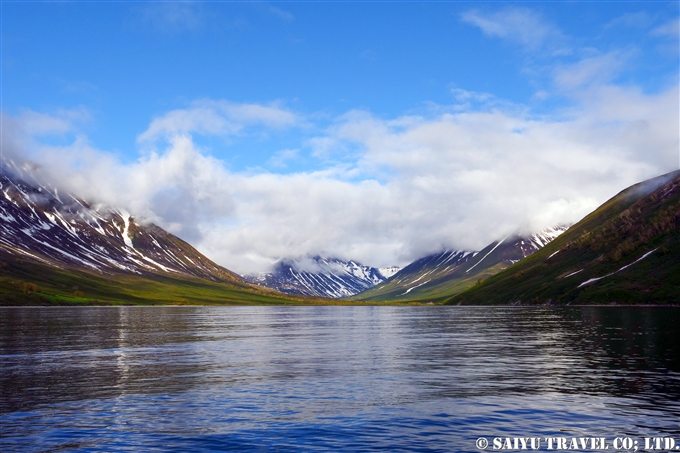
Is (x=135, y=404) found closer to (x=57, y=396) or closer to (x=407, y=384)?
(x=57, y=396)

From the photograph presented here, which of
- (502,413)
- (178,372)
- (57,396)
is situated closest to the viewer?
(502,413)

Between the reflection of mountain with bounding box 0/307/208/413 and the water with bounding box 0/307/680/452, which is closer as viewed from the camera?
the water with bounding box 0/307/680/452

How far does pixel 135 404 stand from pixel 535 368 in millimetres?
35083

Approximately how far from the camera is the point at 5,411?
113 feet

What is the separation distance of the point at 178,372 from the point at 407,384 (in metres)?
21.7

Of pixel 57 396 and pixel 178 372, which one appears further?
pixel 178 372

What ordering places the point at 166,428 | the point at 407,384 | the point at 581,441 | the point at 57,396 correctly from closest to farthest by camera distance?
the point at 581,441, the point at 166,428, the point at 57,396, the point at 407,384

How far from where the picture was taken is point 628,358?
5503 centimetres

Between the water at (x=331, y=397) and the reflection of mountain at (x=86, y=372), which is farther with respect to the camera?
the reflection of mountain at (x=86, y=372)

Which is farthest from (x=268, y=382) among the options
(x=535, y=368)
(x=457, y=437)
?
(x=535, y=368)

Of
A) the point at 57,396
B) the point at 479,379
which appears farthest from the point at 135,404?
the point at 479,379

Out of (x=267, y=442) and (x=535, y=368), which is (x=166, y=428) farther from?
(x=535, y=368)

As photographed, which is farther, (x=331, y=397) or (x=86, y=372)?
(x=86, y=372)

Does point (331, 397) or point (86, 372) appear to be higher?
point (86, 372)
